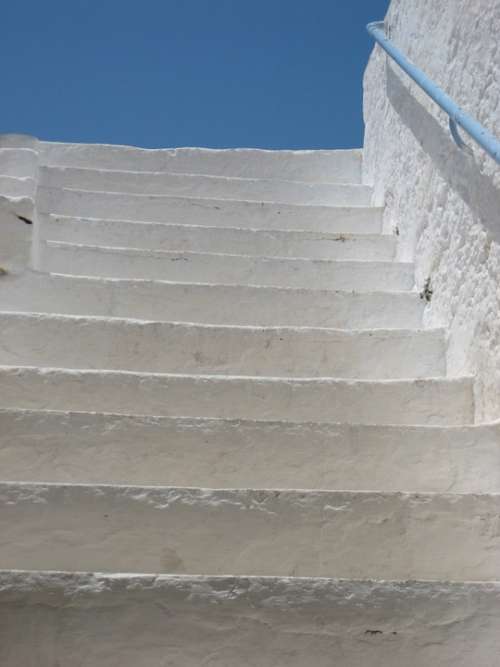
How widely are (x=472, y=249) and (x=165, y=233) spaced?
4.69 feet

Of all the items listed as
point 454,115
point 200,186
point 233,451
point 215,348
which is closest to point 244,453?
point 233,451

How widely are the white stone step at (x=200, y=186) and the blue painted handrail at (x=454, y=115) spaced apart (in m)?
0.77

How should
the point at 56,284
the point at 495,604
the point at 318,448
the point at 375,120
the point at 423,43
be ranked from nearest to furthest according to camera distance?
the point at 495,604
the point at 318,448
the point at 56,284
the point at 423,43
the point at 375,120

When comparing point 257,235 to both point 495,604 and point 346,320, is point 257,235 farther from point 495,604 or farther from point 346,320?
point 495,604

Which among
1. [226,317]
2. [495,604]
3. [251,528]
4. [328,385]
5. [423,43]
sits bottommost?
[495,604]

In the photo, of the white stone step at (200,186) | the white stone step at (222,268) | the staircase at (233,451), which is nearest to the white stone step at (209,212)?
the staircase at (233,451)

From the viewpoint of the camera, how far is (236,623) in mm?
1844

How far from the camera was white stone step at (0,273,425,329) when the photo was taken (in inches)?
134

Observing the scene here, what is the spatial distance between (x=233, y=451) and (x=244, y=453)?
0.03 metres

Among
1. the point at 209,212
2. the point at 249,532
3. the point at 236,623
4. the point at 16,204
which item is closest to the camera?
the point at 236,623

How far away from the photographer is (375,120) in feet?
16.2

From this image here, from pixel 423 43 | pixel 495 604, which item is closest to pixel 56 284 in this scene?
pixel 423 43

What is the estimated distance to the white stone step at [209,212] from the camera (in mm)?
4273

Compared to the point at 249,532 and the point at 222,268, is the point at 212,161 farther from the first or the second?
the point at 249,532
